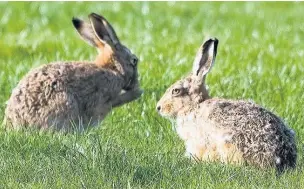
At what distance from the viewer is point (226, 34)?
15.6 meters

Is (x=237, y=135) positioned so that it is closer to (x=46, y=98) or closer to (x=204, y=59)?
(x=204, y=59)

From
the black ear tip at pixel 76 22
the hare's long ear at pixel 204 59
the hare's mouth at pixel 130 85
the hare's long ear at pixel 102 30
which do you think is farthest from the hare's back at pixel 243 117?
the black ear tip at pixel 76 22

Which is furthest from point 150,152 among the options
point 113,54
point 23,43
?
point 23,43

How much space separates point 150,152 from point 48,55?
520 cm

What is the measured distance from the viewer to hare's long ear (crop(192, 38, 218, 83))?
8516 millimetres

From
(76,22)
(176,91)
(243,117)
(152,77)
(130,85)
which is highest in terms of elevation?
(76,22)

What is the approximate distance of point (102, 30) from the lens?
9789 millimetres

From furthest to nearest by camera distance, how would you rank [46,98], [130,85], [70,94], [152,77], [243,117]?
1. [152,77]
2. [130,85]
3. [70,94]
4. [46,98]
5. [243,117]

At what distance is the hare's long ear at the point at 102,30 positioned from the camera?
381 inches

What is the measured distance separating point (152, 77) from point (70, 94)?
243 centimetres

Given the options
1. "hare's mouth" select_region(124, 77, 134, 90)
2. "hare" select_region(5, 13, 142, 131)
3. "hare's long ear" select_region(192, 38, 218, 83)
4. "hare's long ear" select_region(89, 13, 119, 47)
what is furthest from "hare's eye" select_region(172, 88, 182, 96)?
"hare's long ear" select_region(89, 13, 119, 47)

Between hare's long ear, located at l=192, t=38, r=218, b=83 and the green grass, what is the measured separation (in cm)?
67

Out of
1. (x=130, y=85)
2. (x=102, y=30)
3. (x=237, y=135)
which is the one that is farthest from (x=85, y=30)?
(x=237, y=135)

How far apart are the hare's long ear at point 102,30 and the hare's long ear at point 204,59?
56.1 inches
